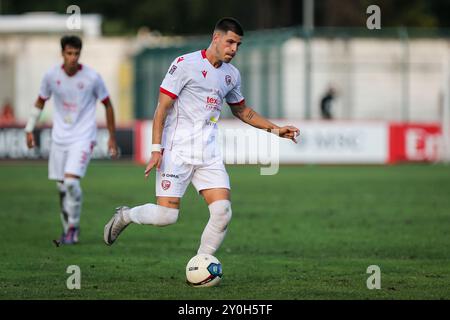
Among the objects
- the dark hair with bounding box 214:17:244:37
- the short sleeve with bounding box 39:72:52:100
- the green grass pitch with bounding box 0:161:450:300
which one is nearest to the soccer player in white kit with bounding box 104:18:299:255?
the dark hair with bounding box 214:17:244:37

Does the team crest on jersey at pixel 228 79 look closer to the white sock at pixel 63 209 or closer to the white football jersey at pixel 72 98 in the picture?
the white football jersey at pixel 72 98

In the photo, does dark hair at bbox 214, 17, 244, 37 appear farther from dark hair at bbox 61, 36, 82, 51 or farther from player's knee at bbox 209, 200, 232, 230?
dark hair at bbox 61, 36, 82, 51

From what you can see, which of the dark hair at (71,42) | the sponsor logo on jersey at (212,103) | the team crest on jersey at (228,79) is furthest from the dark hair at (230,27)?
the dark hair at (71,42)

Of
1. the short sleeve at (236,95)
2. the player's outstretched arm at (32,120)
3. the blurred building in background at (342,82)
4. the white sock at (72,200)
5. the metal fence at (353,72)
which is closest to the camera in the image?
the short sleeve at (236,95)

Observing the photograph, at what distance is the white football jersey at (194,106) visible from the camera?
10.3 m

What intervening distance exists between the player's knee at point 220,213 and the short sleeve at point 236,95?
111 centimetres

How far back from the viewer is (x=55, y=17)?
54.5 m

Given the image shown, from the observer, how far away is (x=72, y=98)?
14250 millimetres

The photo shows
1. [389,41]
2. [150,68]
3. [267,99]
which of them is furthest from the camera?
[150,68]

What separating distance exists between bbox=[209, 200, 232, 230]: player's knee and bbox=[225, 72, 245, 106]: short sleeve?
111cm

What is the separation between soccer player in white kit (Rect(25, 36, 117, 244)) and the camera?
1417 cm

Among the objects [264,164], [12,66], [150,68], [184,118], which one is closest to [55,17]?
[12,66]

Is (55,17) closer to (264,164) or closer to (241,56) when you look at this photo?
(241,56)

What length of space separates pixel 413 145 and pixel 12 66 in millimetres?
23918
